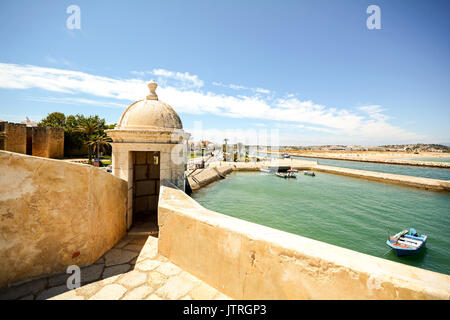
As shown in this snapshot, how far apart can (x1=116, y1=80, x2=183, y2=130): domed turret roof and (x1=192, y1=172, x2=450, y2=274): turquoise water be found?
12.4m

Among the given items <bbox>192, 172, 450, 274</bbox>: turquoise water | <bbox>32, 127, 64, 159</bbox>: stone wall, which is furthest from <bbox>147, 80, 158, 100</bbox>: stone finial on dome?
<bbox>32, 127, 64, 159</bbox>: stone wall

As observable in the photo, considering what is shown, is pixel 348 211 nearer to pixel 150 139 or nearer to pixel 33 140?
pixel 150 139

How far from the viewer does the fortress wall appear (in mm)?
1470

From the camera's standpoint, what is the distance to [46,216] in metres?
2.71

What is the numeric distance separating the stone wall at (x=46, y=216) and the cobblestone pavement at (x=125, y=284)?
213 mm

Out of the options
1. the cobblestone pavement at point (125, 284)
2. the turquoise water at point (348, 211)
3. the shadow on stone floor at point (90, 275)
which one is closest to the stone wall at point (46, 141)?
the turquoise water at point (348, 211)

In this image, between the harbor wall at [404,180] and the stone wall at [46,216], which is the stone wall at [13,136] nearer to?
the stone wall at [46,216]

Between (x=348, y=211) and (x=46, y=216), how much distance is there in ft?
74.9

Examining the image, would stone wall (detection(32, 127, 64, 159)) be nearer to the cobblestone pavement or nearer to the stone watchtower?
the stone watchtower

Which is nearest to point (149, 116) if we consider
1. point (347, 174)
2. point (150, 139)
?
point (150, 139)

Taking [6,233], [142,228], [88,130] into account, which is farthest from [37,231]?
[88,130]

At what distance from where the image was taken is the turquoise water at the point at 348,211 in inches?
509
